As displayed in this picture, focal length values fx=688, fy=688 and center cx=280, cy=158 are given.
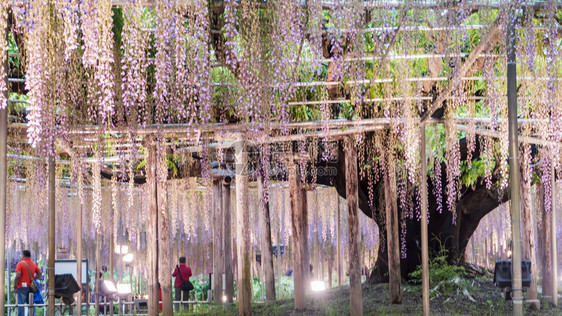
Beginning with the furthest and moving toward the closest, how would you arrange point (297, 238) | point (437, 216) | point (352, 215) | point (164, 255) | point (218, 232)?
1. point (218, 232)
2. point (437, 216)
3. point (297, 238)
4. point (352, 215)
5. point (164, 255)

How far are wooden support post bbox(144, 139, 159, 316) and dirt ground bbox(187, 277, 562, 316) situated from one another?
6.94 feet

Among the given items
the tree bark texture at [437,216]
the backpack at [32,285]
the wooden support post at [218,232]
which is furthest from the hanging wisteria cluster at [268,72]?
the wooden support post at [218,232]

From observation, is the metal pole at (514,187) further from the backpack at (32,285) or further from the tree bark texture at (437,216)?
the backpack at (32,285)

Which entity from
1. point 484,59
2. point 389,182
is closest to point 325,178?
point 389,182

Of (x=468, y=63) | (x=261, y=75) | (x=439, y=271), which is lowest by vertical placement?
(x=439, y=271)

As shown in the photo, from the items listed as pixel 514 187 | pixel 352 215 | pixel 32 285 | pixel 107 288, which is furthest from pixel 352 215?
pixel 107 288

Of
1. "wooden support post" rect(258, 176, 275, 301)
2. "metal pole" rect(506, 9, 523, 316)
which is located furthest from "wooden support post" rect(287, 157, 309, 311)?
"metal pole" rect(506, 9, 523, 316)

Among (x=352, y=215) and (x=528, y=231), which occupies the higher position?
(x=352, y=215)

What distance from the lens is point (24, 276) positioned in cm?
996

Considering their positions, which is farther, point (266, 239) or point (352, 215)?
point (266, 239)

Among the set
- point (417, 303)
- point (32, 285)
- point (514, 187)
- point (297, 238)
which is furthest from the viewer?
point (417, 303)

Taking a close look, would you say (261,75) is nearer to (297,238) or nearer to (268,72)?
(268,72)

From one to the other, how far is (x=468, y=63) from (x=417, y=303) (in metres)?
5.11

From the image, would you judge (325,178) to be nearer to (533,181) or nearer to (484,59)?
(533,181)
